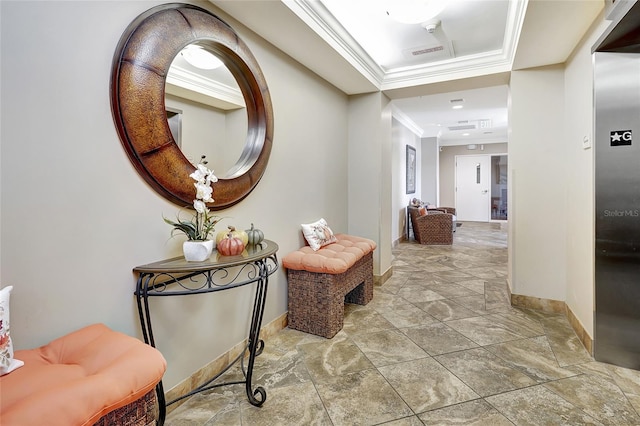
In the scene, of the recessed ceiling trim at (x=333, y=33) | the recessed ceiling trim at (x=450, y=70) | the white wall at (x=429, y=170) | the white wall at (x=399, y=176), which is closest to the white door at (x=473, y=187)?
the white wall at (x=429, y=170)

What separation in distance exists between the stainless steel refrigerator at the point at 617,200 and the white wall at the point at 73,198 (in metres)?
2.61

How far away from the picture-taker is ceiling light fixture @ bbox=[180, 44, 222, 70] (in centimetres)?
183

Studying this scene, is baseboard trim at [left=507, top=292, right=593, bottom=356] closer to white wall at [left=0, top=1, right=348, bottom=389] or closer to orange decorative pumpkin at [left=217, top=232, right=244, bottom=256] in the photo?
orange decorative pumpkin at [left=217, top=232, right=244, bottom=256]

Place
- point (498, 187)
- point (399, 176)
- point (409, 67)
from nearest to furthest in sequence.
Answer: point (409, 67), point (399, 176), point (498, 187)

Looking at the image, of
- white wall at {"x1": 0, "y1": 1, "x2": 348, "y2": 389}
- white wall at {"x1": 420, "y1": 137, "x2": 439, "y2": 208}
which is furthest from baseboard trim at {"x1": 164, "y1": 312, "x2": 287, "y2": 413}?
white wall at {"x1": 420, "y1": 137, "x2": 439, "y2": 208}

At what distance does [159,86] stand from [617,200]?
2.83m

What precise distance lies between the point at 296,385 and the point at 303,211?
1.52m

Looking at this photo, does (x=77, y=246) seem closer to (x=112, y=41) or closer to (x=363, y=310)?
(x=112, y=41)

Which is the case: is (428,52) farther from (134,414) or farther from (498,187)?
(498,187)

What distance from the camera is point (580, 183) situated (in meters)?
2.52

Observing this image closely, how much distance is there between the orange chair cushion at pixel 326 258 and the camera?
8.20ft

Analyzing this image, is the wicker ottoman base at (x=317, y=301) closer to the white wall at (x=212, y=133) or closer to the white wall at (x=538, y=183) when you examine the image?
the white wall at (x=212, y=133)

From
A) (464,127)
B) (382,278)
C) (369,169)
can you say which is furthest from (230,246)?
(464,127)

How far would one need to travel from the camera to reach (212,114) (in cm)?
207
